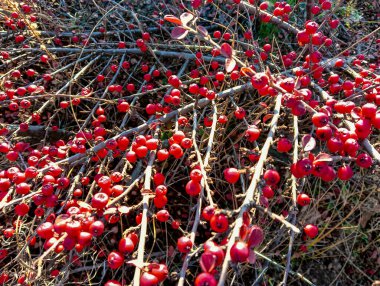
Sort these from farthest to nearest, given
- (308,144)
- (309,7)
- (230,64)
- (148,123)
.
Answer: (309,7) → (148,123) → (230,64) → (308,144)

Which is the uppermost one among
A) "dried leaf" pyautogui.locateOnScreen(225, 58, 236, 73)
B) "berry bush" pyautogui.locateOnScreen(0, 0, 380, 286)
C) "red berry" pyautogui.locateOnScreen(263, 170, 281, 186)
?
"dried leaf" pyautogui.locateOnScreen(225, 58, 236, 73)

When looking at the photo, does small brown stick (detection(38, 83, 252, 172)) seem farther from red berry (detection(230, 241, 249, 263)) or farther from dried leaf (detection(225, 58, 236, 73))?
red berry (detection(230, 241, 249, 263))

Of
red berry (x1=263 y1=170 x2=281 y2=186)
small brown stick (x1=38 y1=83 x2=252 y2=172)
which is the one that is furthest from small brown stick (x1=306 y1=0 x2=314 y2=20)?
red berry (x1=263 y1=170 x2=281 y2=186)

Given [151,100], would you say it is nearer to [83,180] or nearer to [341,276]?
[83,180]

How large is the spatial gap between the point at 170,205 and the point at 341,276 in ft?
5.44

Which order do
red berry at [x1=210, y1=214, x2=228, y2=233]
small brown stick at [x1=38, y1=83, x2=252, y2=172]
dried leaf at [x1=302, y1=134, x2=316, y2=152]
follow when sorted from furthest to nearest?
small brown stick at [x1=38, y1=83, x2=252, y2=172] < dried leaf at [x1=302, y1=134, x2=316, y2=152] < red berry at [x1=210, y1=214, x2=228, y2=233]

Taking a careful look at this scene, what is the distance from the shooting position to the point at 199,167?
86.9 inches

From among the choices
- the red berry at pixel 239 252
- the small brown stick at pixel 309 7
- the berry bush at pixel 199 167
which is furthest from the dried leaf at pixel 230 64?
the small brown stick at pixel 309 7

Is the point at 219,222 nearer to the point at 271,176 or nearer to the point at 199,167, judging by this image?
the point at 271,176

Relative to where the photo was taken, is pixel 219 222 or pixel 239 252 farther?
pixel 219 222

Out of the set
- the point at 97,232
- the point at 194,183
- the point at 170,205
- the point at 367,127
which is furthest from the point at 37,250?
the point at 367,127

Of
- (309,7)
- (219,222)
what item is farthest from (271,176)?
(309,7)

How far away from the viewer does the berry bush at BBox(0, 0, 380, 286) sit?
75.9 inches

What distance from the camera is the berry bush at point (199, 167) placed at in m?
1.93
